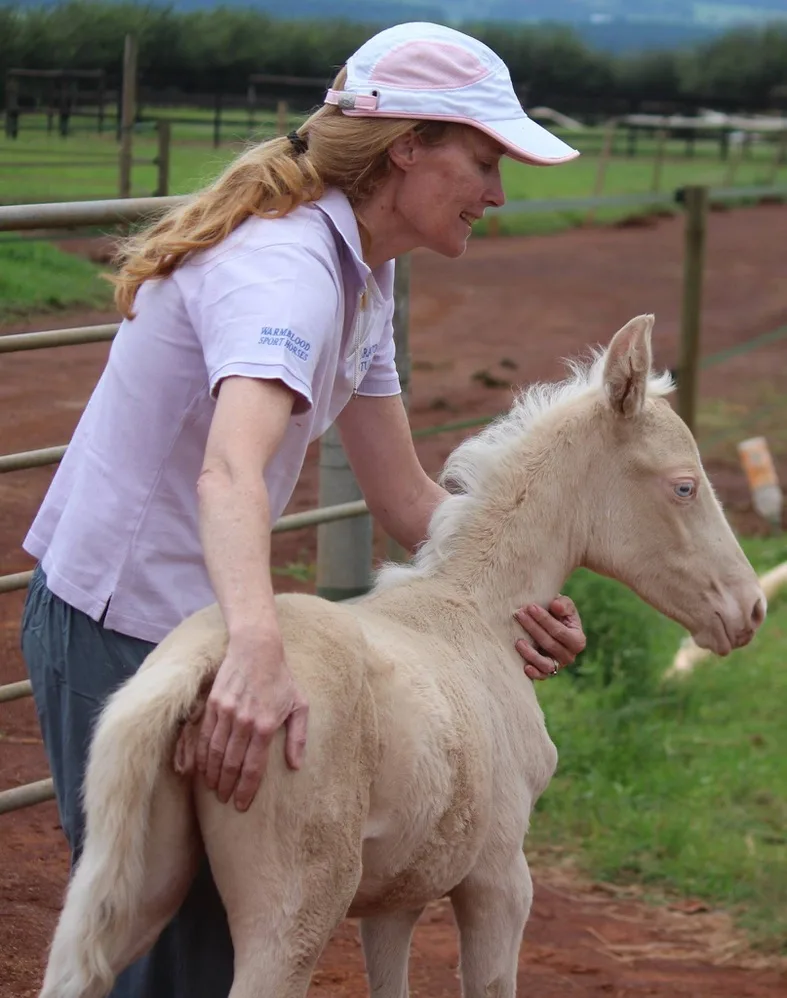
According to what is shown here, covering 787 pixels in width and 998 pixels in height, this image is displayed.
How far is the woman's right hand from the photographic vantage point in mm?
1777

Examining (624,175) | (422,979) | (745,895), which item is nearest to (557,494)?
(422,979)

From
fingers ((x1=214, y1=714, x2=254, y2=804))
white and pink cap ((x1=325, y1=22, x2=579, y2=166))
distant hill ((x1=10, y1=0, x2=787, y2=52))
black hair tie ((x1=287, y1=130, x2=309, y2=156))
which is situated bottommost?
fingers ((x1=214, y1=714, x2=254, y2=804))

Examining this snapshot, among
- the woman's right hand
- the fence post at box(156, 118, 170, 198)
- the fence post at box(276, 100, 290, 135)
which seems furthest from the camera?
the fence post at box(276, 100, 290, 135)

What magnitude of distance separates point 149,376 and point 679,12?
221 ft

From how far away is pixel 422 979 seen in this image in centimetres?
349

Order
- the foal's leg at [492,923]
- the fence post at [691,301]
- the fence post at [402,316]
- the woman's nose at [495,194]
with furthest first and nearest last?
the fence post at [691,301] < the fence post at [402,316] < the foal's leg at [492,923] < the woman's nose at [495,194]

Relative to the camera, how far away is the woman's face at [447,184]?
219 cm

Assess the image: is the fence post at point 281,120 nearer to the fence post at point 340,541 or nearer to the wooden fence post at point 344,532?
the wooden fence post at point 344,532

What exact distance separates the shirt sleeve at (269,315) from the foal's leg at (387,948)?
1148mm

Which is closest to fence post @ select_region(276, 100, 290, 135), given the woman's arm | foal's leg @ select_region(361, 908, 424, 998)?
foal's leg @ select_region(361, 908, 424, 998)

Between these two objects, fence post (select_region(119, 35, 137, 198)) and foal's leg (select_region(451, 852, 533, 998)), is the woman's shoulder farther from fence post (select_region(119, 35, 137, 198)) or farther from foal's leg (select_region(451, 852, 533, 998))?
fence post (select_region(119, 35, 137, 198))

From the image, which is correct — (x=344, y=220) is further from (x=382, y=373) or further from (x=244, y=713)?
(x=244, y=713)

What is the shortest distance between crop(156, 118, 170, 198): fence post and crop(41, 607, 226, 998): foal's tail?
11.0 feet

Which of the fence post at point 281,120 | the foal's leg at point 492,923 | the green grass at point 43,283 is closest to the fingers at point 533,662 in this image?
the foal's leg at point 492,923
